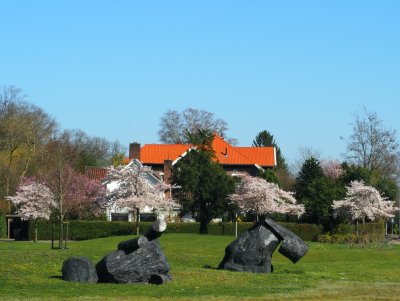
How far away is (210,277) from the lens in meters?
27.5

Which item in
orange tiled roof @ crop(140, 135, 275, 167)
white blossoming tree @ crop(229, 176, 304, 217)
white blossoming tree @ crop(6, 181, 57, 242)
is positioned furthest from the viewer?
orange tiled roof @ crop(140, 135, 275, 167)

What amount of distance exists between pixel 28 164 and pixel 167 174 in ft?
51.3

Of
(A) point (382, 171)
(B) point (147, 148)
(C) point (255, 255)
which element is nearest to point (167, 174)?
(B) point (147, 148)

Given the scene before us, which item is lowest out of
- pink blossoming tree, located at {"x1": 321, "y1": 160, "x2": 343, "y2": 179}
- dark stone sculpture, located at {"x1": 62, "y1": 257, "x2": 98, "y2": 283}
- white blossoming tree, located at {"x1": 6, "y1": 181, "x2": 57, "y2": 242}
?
dark stone sculpture, located at {"x1": 62, "y1": 257, "x2": 98, "y2": 283}

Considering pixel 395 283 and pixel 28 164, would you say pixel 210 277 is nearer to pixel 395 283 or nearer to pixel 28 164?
pixel 395 283

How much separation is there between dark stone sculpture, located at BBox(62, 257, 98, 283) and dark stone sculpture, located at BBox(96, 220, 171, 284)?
28cm

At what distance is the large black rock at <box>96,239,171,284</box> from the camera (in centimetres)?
2578

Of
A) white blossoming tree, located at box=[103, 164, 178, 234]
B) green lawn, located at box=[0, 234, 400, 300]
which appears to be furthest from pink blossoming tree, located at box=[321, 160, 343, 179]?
green lawn, located at box=[0, 234, 400, 300]

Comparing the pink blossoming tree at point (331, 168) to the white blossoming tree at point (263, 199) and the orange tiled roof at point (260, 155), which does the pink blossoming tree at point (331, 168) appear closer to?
the orange tiled roof at point (260, 155)

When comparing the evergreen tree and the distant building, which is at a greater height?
the distant building

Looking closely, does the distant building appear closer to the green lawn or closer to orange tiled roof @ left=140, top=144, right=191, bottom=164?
orange tiled roof @ left=140, top=144, right=191, bottom=164

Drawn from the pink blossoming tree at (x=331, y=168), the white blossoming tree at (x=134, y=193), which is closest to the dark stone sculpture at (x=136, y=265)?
the white blossoming tree at (x=134, y=193)

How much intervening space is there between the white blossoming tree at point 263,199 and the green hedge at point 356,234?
3954 millimetres

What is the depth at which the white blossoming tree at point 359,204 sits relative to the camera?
70125 millimetres
